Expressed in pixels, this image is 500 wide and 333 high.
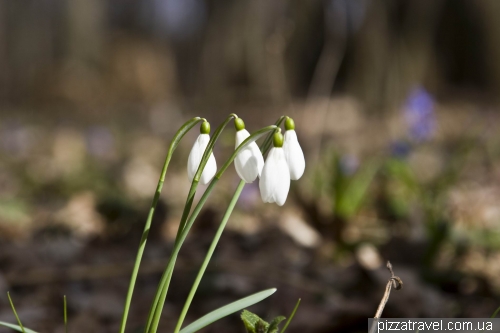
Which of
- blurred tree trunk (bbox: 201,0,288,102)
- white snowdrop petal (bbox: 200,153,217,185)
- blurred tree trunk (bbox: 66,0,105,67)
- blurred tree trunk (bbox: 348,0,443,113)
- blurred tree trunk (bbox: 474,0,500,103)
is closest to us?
white snowdrop petal (bbox: 200,153,217,185)

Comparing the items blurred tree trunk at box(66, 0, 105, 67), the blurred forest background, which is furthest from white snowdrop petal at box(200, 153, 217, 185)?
blurred tree trunk at box(66, 0, 105, 67)

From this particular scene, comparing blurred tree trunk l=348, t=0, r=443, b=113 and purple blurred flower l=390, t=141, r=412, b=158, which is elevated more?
blurred tree trunk l=348, t=0, r=443, b=113

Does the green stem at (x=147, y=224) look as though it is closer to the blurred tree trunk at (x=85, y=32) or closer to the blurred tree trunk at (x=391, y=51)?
the blurred tree trunk at (x=391, y=51)

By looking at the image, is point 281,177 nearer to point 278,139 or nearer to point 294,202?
point 278,139

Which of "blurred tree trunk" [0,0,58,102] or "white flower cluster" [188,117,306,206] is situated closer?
"white flower cluster" [188,117,306,206]

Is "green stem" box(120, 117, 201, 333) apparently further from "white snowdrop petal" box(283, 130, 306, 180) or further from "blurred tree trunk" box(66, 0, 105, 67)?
"blurred tree trunk" box(66, 0, 105, 67)

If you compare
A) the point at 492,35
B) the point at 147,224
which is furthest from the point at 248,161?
the point at 492,35

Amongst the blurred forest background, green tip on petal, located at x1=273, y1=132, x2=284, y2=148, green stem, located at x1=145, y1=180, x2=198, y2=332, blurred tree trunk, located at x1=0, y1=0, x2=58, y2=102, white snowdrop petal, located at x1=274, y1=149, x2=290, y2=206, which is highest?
blurred tree trunk, located at x1=0, y1=0, x2=58, y2=102
